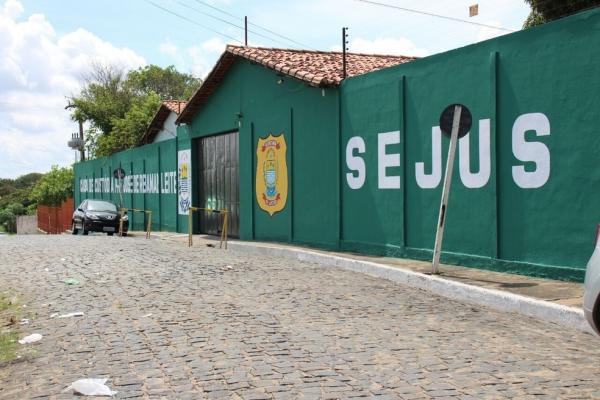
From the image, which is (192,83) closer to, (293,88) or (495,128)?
(293,88)

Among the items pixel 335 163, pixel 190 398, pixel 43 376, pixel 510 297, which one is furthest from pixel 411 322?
pixel 335 163

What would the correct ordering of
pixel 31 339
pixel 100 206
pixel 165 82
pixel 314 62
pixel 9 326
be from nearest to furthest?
pixel 31 339 < pixel 9 326 < pixel 314 62 < pixel 100 206 < pixel 165 82

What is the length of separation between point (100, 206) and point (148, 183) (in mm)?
2585

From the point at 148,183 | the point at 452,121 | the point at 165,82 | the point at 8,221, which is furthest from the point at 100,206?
the point at 8,221

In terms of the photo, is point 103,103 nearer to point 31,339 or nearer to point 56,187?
point 56,187

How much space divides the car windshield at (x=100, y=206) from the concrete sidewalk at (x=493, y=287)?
52.0ft

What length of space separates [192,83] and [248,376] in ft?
195

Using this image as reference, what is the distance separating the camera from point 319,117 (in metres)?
14.9

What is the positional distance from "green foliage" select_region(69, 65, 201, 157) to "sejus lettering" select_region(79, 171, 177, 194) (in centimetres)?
440

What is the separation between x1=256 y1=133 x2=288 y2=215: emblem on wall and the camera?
54.8 feet

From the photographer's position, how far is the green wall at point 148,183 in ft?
83.0

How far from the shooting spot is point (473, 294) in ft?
26.8

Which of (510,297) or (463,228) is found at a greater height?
(463,228)

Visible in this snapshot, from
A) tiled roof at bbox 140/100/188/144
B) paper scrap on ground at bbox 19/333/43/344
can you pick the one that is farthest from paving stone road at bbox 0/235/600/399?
tiled roof at bbox 140/100/188/144
